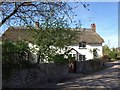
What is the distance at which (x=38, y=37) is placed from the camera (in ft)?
72.5

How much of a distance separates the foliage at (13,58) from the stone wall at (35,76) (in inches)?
15.8

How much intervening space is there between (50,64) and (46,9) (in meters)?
7.08

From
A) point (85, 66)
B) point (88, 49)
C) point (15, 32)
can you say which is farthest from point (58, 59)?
point (88, 49)

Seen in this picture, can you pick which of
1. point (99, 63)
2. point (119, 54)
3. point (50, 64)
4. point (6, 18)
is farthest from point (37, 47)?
point (119, 54)

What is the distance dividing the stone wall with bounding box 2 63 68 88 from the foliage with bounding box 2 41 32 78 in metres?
0.40

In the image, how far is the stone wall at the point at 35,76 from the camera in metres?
16.4

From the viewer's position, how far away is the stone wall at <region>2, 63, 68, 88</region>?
16406 mm

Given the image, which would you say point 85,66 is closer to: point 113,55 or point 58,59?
point 58,59

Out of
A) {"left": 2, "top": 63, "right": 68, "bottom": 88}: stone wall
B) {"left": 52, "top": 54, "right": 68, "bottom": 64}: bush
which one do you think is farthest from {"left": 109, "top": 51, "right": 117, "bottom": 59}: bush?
{"left": 2, "top": 63, "right": 68, "bottom": 88}: stone wall

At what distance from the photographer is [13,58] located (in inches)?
650

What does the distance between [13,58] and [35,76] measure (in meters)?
2.39

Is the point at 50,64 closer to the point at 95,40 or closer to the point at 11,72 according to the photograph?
the point at 11,72

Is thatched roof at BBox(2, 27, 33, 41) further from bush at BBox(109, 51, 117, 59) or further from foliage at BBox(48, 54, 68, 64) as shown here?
bush at BBox(109, 51, 117, 59)

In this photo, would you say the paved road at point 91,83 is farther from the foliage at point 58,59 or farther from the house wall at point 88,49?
the house wall at point 88,49
